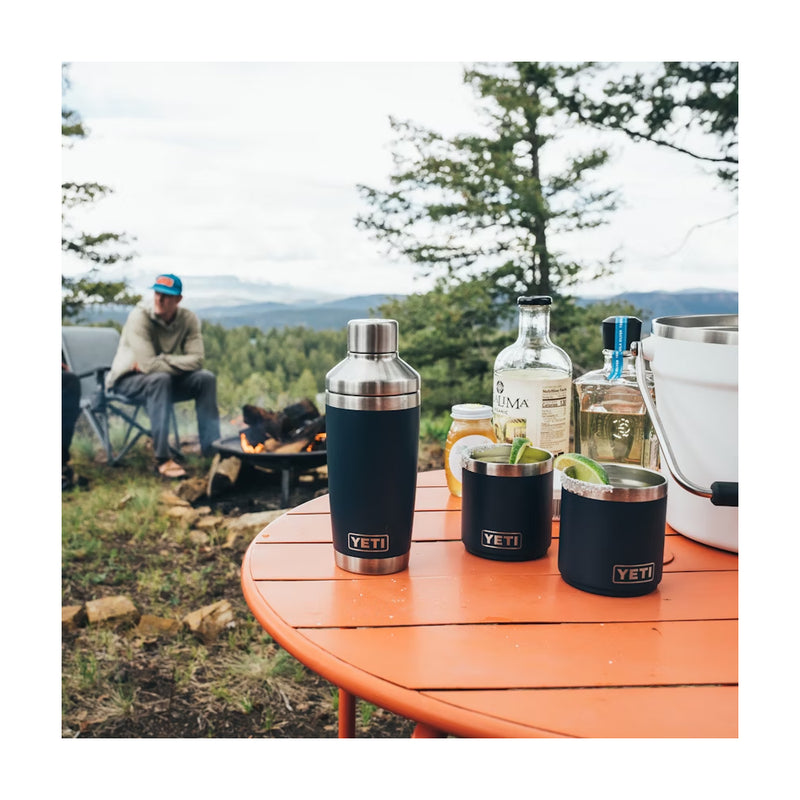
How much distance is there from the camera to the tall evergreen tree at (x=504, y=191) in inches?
142

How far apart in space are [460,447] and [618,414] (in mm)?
212

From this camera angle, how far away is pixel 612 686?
558 millimetres

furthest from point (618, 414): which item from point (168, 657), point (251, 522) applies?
point (251, 522)

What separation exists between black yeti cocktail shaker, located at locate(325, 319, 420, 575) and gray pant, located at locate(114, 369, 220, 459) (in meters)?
3.08

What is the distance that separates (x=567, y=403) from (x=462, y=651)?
1.24 feet

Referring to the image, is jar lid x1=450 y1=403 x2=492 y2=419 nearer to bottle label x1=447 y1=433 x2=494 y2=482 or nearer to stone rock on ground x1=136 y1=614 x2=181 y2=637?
bottle label x1=447 y1=433 x2=494 y2=482

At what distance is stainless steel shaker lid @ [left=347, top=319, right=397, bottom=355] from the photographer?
702 millimetres

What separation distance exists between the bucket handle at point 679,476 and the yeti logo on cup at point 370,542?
29 cm

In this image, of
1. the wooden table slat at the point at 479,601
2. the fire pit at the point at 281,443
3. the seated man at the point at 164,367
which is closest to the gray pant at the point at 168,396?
the seated man at the point at 164,367

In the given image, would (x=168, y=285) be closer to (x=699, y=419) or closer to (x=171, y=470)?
(x=171, y=470)

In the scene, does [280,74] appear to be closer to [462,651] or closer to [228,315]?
[228,315]

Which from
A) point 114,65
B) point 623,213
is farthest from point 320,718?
point 114,65

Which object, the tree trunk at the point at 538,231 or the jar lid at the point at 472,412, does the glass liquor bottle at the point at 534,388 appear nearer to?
the jar lid at the point at 472,412

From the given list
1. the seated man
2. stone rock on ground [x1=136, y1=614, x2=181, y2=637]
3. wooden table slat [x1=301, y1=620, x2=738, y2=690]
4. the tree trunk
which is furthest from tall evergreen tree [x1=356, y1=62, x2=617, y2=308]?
wooden table slat [x1=301, y1=620, x2=738, y2=690]
